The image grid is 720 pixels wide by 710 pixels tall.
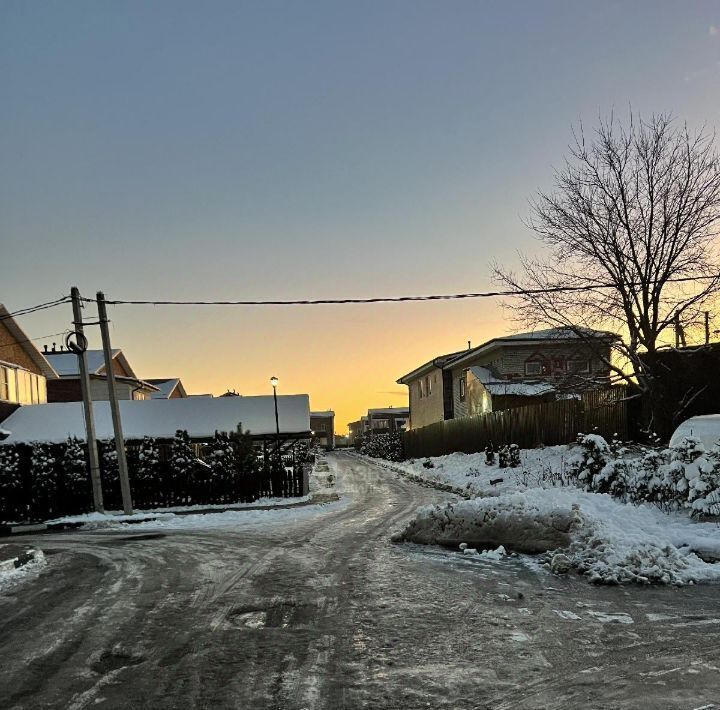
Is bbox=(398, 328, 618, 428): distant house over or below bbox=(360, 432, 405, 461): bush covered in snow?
over

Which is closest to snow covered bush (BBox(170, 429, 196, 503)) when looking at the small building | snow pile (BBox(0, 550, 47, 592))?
snow pile (BBox(0, 550, 47, 592))

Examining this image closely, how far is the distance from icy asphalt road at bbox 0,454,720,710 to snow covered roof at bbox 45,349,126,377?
37118 millimetres

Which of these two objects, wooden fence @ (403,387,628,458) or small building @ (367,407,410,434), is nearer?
wooden fence @ (403,387,628,458)

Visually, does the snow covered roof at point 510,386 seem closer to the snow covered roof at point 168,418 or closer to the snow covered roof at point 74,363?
the snow covered roof at point 168,418

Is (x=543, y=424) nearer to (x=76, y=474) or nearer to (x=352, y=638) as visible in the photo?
(x=76, y=474)

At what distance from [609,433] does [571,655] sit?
17998 mm

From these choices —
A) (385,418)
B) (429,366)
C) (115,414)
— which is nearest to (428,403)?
(429,366)

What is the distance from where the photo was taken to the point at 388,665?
16.4 feet

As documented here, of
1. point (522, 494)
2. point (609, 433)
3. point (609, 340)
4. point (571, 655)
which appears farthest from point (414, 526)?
A: point (609, 340)

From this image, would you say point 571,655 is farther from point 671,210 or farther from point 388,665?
point 671,210

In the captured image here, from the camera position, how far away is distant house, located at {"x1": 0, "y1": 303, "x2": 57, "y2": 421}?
3073 cm

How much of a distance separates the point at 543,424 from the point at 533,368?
14.6m

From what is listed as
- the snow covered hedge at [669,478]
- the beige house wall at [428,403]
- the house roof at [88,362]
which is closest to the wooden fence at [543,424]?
the snow covered hedge at [669,478]

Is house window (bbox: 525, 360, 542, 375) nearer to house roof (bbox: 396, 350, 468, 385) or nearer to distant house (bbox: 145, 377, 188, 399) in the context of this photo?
house roof (bbox: 396, 350, 468, 385)
